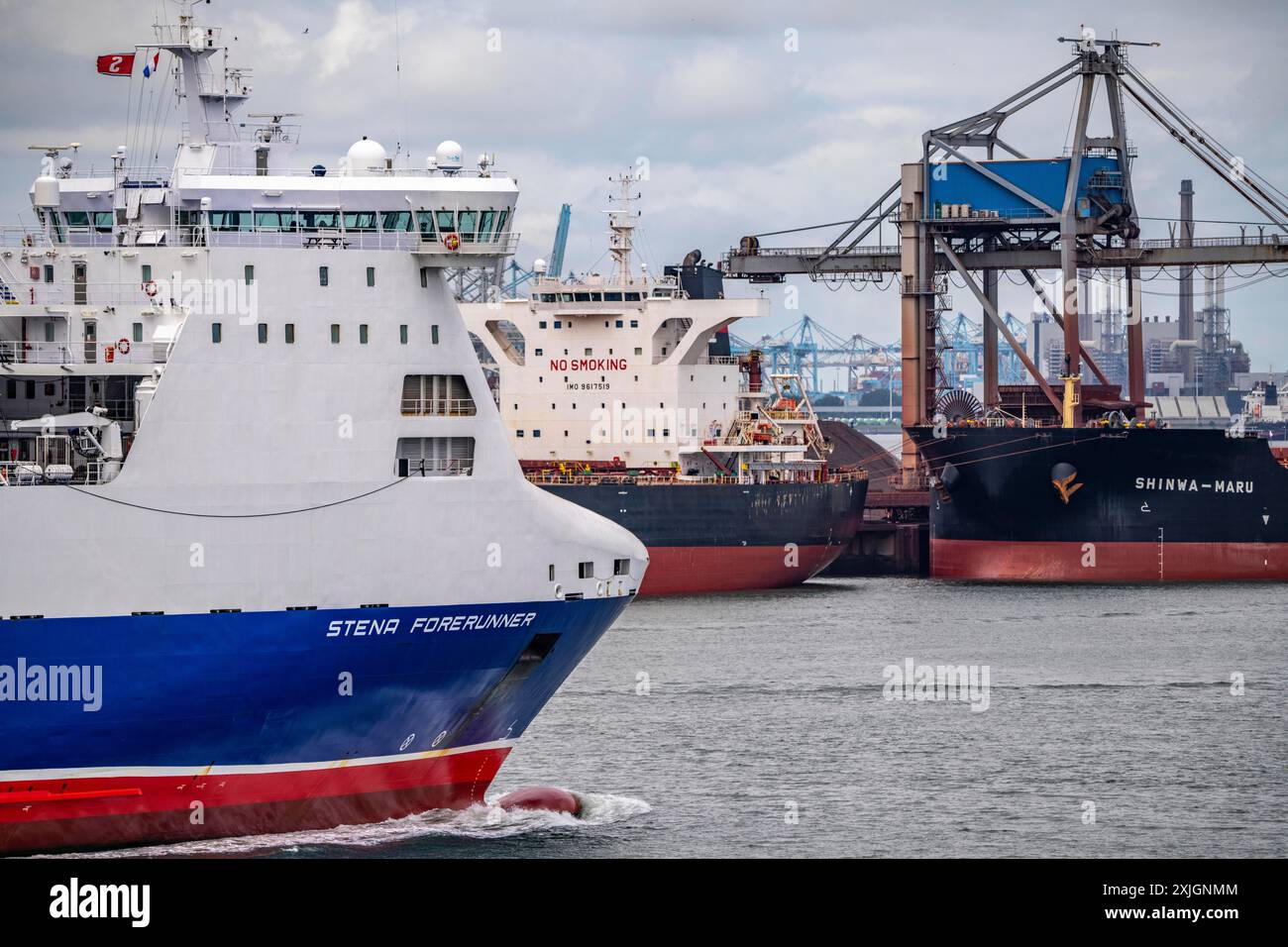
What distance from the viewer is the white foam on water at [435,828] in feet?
86.8

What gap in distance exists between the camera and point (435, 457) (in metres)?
29.0

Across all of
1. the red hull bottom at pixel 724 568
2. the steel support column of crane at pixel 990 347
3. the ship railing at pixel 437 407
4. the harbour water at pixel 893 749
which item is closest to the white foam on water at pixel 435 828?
the harbour water at pixel 893 749

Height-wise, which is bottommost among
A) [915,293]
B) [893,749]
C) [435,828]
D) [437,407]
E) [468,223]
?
[893,749]

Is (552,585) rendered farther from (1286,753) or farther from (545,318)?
(545,318)

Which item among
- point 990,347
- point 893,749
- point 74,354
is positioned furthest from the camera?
point 990,347

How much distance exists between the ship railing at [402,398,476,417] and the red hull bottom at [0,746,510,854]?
523 cm

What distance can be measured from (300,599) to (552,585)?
4.18 meters

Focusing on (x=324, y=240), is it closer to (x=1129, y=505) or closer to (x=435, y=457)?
(x=435, y=457)

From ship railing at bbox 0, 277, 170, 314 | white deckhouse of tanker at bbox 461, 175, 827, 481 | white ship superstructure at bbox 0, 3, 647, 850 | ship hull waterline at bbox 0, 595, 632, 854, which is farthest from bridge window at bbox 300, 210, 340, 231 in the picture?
white deckhouse of tanker at bbox 461, 175, 827, 481

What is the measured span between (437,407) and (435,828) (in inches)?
250

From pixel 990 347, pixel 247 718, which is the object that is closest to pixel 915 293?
pixel 990 347

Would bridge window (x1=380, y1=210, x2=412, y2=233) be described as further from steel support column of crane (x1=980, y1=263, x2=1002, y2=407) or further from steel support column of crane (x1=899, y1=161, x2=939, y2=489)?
steel support column of crane (x1=980, y1=263, x2=1002, y2=407)

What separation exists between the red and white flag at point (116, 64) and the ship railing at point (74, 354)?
5.49m

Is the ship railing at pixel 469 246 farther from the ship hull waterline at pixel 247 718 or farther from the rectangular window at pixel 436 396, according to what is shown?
the ship hull waterline at pixel 247 718
